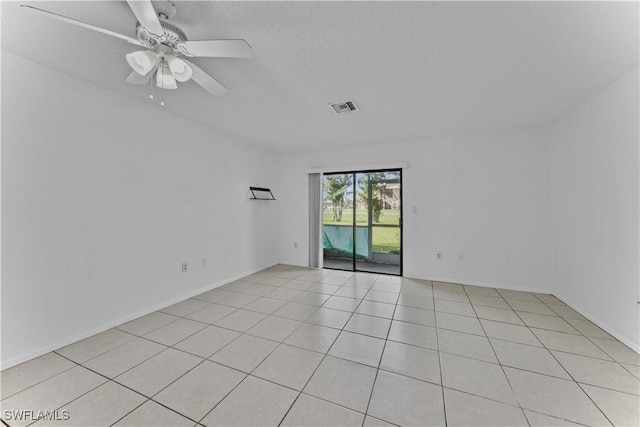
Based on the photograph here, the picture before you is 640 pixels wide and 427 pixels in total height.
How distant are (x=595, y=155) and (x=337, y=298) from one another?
11.4 feet

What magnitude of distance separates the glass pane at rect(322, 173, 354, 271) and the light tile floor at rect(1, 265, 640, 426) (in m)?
2.39

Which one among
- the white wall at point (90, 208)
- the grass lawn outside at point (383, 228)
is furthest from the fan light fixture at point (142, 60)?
the grass lawn outside at point (383, 228)

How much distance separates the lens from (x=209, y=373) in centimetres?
189

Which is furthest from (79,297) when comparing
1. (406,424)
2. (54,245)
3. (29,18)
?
(406,424)

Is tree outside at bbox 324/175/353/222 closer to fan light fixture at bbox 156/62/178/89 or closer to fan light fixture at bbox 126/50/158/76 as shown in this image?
fan light fixture at bbox 156/62/178/89

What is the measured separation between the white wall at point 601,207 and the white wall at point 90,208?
4.83 meters

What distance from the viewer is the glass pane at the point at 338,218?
17.0 feet

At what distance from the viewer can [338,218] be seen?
17.7 ft

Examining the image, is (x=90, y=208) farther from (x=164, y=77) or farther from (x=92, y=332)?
(x=164, y=77)

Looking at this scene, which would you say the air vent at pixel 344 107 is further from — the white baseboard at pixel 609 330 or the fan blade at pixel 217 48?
the white baseboard at pixel 609 330

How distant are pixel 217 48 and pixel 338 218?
4.17 meters

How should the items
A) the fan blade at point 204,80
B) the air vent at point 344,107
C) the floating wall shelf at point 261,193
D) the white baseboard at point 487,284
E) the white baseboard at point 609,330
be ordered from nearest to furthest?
the fan blade at point 204,80 < the white baseboard at point 609,330 < the air vent at point 344,107 < the white baseboard at point 487,284 < the floating wall shelf at point 261,193

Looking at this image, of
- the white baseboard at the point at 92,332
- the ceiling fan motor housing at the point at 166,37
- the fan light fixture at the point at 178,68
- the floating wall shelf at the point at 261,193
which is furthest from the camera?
the floating wall shelf at the point at 261,193

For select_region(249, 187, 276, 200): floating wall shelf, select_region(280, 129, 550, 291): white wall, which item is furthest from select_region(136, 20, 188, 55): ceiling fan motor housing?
select_region(249, 187, 276, 200): floating wall shelf
